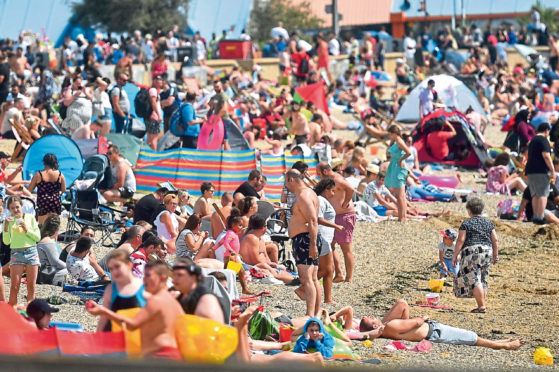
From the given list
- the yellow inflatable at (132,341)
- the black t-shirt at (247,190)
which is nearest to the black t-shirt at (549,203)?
the black t-shirt at (247,190)

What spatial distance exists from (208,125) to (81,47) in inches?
496

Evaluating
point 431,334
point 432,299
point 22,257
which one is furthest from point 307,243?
point 22,257

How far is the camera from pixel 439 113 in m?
19.5

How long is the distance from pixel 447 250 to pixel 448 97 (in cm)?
1202

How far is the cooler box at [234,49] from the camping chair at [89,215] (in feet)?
58.3

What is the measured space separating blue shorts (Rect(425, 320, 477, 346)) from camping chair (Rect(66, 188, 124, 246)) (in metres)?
4.33

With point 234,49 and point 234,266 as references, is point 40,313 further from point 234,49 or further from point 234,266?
point 234,49

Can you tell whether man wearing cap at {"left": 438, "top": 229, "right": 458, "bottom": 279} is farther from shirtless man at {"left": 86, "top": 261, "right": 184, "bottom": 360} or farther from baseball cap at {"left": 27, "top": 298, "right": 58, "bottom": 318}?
shirtless man at {"left": 86, "top": 261, "right": 184, "bottom": 360}

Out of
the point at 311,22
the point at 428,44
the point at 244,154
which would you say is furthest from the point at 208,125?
the point at 311,22

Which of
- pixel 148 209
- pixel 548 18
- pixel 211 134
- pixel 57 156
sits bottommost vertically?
pixel 148 209

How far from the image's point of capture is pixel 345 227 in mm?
11109

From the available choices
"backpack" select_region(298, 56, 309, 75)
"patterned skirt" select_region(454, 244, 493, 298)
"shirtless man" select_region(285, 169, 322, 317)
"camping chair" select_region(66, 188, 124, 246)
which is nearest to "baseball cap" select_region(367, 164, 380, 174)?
"camping chair" select_region(66, 188, 124, 246)

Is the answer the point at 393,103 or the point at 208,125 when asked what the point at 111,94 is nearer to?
the point at 208,125

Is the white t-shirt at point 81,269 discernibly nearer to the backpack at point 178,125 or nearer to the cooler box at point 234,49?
the backpack at point 178,125
